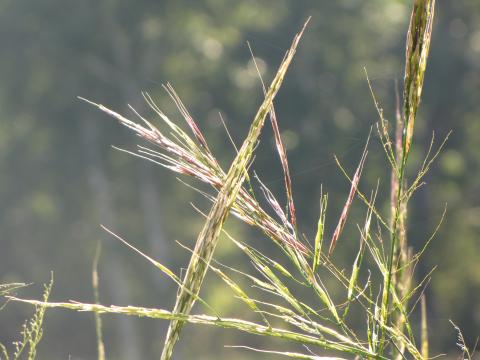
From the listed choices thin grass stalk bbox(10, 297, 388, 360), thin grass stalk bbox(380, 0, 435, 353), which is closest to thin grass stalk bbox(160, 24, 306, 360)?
thin grass stalk bbox(10, 297, 388, 360)

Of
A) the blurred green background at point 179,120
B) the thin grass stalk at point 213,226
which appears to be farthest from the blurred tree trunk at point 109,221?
the thin grass stalk at point 213,226

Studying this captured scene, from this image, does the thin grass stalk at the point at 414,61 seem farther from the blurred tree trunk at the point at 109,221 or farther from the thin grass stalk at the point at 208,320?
the blurred tree trunk at the point at 109,221

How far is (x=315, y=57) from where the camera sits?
2455 centimetres

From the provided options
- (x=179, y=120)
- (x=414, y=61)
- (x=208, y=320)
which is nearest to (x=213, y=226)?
(x=208, y=320)

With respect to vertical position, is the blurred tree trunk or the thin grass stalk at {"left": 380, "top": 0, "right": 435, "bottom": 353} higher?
the thin grass stalk at {"left": 380, "top": 0, "right": 435, "bottom": 353}

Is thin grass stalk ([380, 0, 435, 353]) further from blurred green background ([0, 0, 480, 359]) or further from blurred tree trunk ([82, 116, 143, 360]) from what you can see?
blurred tree trunk ([82, 116, 143, 360])

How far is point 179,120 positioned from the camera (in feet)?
83.7

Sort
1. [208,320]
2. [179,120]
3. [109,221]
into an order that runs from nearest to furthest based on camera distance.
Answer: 1. [208,320]
2. [179,120]
3. [109,221]

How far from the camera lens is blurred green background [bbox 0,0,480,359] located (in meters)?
23.3

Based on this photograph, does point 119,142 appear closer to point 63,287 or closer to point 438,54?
point 63,287

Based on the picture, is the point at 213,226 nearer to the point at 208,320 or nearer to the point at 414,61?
the point at 208,320

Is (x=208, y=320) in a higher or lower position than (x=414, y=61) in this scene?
lower

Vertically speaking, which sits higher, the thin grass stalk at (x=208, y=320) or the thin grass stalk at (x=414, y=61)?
the thin grass stalk at (x=414, y=61)

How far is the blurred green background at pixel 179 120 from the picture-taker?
76.5ft
